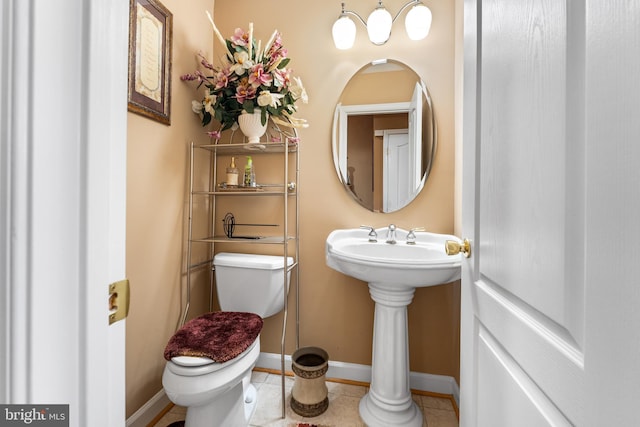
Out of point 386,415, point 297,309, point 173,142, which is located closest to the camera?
point 386,415

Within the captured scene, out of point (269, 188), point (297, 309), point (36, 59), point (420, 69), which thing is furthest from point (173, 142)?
point (420, 69)

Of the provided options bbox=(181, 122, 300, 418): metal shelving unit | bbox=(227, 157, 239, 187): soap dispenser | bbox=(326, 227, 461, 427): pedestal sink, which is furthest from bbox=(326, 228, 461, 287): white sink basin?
bbox=(227, 157, 239, 187): soap dispenser

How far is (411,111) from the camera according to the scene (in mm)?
1628

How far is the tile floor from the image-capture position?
1.38 m

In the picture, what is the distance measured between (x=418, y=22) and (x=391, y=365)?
1773mm

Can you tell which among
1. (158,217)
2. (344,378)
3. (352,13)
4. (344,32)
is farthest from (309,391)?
(352,13)

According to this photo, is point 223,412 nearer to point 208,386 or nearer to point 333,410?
point 208,386

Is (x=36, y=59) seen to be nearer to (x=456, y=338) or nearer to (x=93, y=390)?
(x=93, y=390)

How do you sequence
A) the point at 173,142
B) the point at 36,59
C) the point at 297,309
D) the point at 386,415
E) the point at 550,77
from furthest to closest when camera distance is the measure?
the point at 297,309, the point at 173,142, the point at 386,415, the point at 550,77, the point at 36,59

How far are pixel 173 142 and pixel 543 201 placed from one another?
5.37 ft

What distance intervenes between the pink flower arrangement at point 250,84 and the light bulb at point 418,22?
666 millimetres

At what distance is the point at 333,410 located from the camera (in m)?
1.46

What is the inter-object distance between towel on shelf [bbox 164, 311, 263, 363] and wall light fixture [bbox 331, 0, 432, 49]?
161cm

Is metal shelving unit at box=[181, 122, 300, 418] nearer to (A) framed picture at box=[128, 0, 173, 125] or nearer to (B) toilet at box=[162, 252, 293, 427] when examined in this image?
(B) toilet at box=[162, 252, 293, 427]
